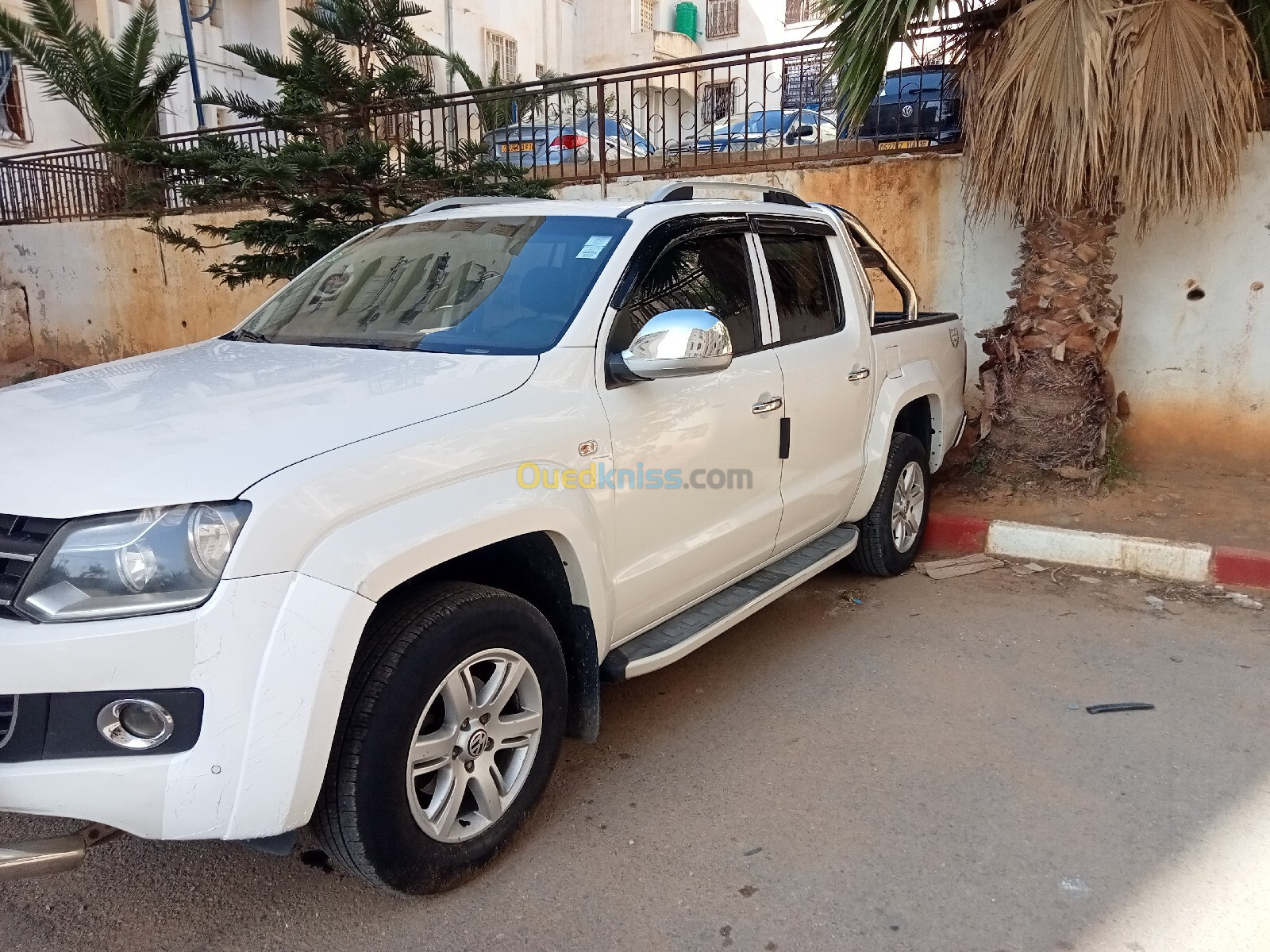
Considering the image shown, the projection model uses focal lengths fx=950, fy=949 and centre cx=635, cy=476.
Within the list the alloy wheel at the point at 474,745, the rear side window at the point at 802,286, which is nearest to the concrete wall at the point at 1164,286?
the rear side window at the point at 802,286

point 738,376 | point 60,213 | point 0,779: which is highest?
point 60,213

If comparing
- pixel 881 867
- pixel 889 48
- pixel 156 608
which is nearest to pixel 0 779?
pixel 156 608

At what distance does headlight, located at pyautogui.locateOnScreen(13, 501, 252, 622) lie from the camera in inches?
78.1

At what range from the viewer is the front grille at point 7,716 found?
1.95m

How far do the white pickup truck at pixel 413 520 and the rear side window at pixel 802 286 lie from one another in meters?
0.03

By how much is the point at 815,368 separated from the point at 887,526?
3.94ft

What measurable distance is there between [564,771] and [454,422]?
1392mm

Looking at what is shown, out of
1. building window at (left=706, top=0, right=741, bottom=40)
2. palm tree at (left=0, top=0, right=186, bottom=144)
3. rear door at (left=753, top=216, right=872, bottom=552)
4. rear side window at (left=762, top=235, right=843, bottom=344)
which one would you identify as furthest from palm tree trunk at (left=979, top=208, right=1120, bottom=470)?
building window at (left=706, top=0, right=741, bottom=40)

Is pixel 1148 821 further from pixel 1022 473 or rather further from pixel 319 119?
pixel 319 119

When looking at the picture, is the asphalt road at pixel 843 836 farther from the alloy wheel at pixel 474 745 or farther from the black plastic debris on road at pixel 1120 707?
the alloy wheel at pixel 474 745

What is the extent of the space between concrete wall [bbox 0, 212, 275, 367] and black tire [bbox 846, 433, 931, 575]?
7.46 metres

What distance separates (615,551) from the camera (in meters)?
2.92

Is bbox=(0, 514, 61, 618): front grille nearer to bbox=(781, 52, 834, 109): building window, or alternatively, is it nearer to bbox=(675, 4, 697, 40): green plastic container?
bbox=(781, 52, 834, 109): building window

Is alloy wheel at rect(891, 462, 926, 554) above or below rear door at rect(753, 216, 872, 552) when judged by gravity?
below
